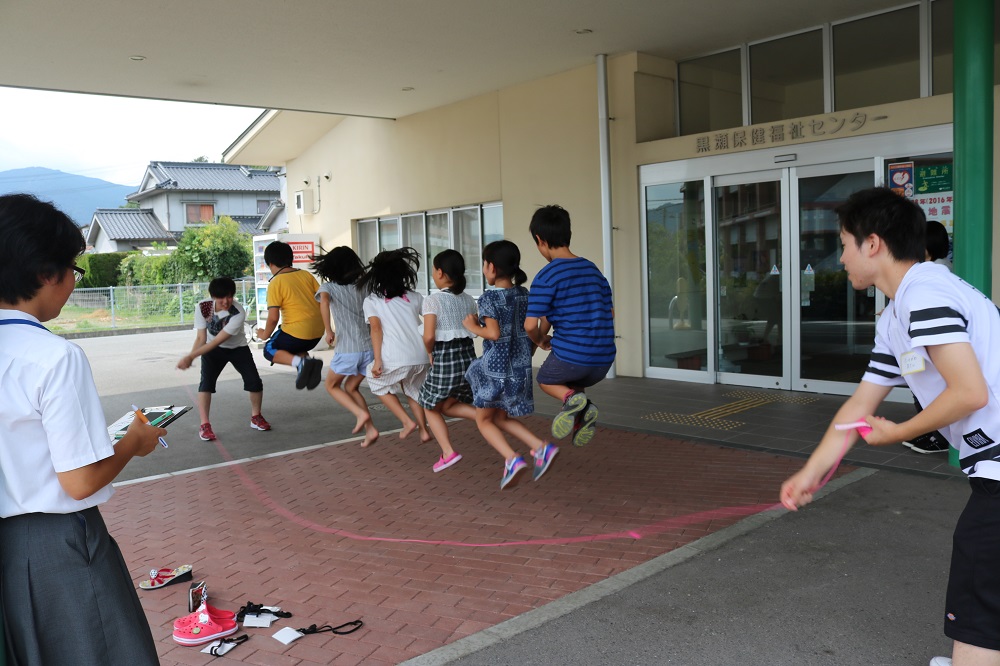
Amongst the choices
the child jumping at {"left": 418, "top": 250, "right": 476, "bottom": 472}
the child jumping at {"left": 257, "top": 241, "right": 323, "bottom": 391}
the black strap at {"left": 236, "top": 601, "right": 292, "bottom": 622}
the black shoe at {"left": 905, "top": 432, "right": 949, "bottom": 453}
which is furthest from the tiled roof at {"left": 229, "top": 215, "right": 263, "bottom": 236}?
the black strap at {"left": 236, "top": 601, "right": 292, "bottom": 622}

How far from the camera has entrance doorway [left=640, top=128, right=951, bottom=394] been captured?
355 inches

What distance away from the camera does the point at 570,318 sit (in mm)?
5445

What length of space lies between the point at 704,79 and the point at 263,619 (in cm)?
953

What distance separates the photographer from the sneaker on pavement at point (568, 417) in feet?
17.1

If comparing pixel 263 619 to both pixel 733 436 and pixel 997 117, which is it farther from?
pixel 997 117

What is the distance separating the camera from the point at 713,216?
33.8 feet

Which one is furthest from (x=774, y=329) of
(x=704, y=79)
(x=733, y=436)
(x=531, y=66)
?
(x=531, y=66)

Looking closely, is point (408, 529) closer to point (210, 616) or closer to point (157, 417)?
point (210, 616)

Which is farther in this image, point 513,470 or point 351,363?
point 351,363

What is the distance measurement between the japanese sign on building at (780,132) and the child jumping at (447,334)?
4.92m

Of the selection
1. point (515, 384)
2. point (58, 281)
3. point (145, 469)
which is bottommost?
point (145, 469)

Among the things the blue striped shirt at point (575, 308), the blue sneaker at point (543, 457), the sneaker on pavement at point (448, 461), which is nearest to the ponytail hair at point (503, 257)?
the blue striped shirt at point (575, 308)

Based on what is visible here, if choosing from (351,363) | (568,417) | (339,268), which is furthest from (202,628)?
(339,268)

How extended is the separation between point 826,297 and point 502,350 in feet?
16.8
